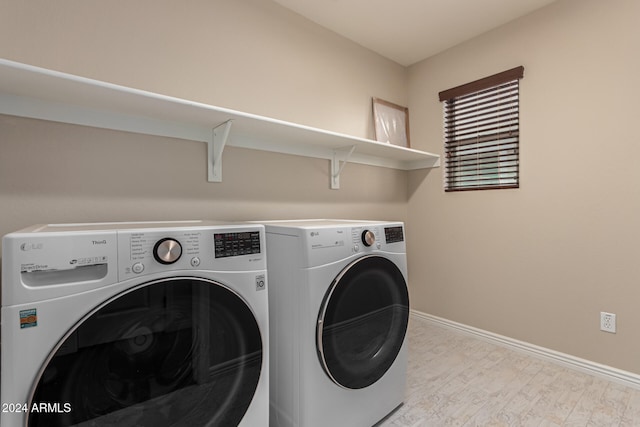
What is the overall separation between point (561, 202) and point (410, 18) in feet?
5.08

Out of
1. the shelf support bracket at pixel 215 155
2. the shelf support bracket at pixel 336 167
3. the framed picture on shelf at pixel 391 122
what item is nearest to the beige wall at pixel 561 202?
the framed picture on shelf at pixel 391 122

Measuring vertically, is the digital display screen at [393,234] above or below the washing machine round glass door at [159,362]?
above

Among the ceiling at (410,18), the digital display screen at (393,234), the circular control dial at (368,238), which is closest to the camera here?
the circular control dial at (368,238)

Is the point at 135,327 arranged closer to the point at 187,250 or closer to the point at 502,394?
the point at 187,250

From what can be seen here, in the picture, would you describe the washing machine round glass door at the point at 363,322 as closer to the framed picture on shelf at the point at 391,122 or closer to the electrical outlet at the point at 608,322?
the electrical outlet at the point at 608,322

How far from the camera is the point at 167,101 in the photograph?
1.27m

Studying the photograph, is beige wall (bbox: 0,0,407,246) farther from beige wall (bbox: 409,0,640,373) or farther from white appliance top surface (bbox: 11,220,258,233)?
beige wall (bbox: 409,0,640,373)

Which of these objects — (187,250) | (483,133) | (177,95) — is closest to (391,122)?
(483,133)

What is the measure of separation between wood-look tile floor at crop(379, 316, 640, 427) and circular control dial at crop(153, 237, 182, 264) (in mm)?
1241

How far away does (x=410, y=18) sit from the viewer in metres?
2.13

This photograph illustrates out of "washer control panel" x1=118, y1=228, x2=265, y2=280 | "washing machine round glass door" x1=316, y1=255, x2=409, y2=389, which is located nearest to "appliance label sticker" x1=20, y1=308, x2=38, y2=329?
"washer control panel" x1=118, y1=228, x2=265, y2=280

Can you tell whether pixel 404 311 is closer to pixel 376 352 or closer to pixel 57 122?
Result: pixel 376 352

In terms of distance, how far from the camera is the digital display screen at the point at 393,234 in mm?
1470

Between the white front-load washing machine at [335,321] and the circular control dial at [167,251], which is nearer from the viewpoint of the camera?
the circular control dial at [167,251]
